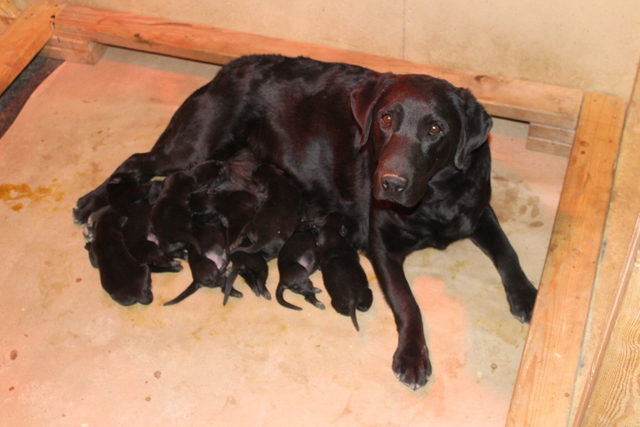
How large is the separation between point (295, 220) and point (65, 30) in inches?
108

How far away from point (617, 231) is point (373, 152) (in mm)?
1365

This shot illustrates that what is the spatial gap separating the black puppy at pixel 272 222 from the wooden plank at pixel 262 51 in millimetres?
1254

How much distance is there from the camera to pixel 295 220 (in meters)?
3.67

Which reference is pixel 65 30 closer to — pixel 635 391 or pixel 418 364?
pixel 418 364

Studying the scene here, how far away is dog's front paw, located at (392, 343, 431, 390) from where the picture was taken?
3252mm

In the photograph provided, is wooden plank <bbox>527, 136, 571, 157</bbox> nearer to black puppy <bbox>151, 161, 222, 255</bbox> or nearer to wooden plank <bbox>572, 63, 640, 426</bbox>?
wooden plank <bbox>572, 63, 640, 426</bbox>

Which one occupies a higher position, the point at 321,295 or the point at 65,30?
the point at 65,30

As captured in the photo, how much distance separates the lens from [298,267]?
352cm

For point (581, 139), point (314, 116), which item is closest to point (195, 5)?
point (314, 116)

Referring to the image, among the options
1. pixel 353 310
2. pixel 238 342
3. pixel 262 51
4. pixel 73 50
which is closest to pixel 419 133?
pixel 353 310

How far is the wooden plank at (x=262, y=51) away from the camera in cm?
423

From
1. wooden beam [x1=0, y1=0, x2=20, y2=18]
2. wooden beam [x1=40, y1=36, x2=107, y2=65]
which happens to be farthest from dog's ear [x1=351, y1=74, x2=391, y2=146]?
wooden beam [x1=0, y1=0, x2=20, y2=18]

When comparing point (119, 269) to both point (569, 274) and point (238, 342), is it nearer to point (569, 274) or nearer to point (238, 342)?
point (238, 342)

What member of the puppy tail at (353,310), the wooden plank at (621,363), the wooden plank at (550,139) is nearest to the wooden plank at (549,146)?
the wooden plank at (550,139)
